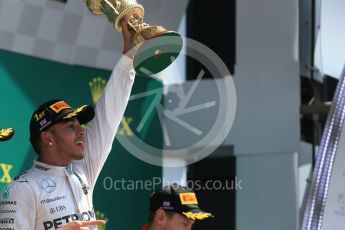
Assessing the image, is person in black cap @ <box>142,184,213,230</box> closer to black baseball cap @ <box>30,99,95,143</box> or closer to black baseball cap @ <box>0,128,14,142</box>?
black baseball cap @ <box>30,99,95,143</box>

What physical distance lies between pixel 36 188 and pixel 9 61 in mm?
1588

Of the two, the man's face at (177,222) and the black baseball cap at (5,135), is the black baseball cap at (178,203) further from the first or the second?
the black baseball cap at (5,135)

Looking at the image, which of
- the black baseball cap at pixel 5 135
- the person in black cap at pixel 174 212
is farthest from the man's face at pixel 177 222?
the black baseball cap at pixel 5 135

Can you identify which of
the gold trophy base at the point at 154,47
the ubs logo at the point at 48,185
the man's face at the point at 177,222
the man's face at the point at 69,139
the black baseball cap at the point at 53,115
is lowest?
the man's face at the point at 177,222

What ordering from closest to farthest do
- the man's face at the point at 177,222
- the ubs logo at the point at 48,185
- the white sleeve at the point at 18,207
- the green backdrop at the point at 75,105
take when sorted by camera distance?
the white sleeve at the point at 18,207
the ubs logo at the point at 48,185
the man's face at the point at 177,222
the green backdrop at the point at 75,105

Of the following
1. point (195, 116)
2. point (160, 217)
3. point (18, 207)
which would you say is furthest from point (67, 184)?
point (195, 116)

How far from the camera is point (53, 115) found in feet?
10.6

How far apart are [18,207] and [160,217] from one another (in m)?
0.75

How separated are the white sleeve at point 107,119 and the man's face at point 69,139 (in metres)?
0.14

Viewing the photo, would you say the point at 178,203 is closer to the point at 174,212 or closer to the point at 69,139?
the point at 174,212

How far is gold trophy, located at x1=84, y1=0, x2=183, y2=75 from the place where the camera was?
125 inches

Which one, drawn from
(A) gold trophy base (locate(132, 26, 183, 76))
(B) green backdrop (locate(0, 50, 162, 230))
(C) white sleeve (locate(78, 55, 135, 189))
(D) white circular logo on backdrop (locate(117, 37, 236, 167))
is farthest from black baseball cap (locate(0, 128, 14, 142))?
(D) white circular logo on backdrop (locate(117, 37, 236, 167))

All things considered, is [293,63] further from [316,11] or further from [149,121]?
[149,121]

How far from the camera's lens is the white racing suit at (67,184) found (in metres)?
3.02
